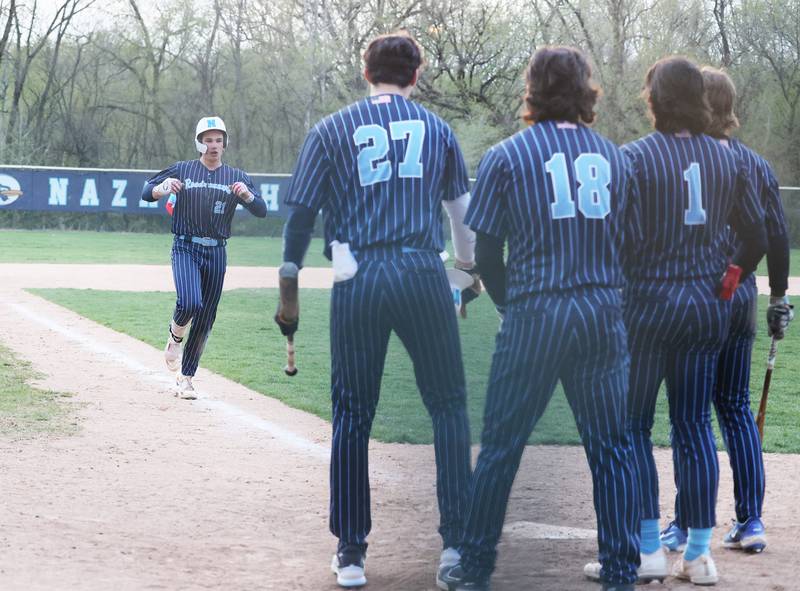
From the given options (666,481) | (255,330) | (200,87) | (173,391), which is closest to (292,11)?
(200,87)

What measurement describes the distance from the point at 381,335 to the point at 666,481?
2.68m

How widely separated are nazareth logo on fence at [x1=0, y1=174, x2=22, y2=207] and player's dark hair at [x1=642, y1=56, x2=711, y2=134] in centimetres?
2934

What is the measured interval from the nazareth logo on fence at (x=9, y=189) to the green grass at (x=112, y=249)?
954 millimetres

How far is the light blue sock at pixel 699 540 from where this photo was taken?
4.16 meters

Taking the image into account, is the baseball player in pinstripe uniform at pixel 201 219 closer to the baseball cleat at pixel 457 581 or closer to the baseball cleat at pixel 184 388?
the baseball cleat at pixel 184 388

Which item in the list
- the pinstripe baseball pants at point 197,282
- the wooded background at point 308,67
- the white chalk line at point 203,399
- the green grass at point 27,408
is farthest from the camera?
the wooded background at point 308,67

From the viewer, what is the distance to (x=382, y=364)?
13.4ft

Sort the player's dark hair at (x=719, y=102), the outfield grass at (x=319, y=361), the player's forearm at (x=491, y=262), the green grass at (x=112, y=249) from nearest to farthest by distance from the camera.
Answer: the player's forearm at (x=491, y=262), the player's dark hair at (x=719, y=102), the outfield grass at (x=319, y=361), the green grass at (x=112, y=249)

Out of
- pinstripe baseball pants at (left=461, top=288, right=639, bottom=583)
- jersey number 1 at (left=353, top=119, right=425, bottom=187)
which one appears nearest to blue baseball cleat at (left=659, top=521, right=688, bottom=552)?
pinstripe baseball pants at (left=461, top=288, right=639, bottom=583)

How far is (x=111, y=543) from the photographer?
4617 millimetres

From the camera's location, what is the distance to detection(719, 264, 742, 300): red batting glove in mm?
4020

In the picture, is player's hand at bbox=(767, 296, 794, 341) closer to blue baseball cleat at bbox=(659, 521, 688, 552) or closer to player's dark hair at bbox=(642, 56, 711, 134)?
blue baseball cleat at bbox=(659, 521, 688, 552)

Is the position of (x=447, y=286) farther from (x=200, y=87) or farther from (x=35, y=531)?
(x=200, y=87)

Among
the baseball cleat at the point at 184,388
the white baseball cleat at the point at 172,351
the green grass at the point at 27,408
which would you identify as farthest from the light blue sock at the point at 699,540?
the white baseball cleat at the point at 172,351
